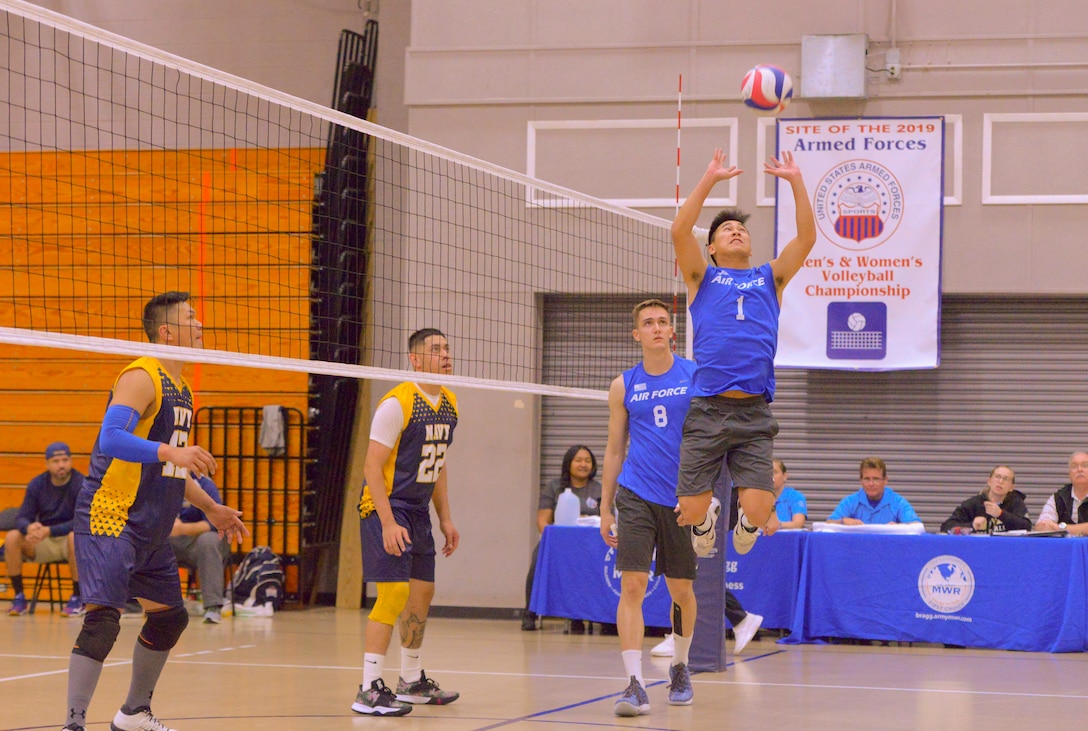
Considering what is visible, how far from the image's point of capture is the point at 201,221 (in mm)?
12469

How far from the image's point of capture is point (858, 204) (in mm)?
11086

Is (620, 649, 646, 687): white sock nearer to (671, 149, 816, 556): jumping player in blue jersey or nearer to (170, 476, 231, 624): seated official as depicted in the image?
(671, 149, 816, 556): jumping player in blue jersey

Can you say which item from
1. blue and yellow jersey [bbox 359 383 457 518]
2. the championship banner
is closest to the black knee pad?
blue and yellow jersey [bbox 359 383 457 518]

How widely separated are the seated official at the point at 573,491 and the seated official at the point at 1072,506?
338 cm

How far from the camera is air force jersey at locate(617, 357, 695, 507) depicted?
5.89 metres

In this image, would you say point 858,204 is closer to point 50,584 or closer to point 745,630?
point 745,630

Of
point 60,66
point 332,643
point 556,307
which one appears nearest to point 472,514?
point 556,307

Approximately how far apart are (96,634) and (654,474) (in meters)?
2.53

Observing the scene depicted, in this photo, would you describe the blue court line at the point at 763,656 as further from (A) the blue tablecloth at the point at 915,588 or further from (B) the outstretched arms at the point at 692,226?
(B) the outstretched arms at the point at 692,226

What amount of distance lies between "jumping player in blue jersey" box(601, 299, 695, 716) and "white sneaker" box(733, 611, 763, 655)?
250 centimetres

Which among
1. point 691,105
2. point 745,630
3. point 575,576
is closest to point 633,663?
point 745,630

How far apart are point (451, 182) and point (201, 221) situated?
9.13 ft

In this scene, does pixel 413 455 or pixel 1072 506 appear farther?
pixel 1072 506

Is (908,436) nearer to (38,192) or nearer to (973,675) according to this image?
(973,675)
